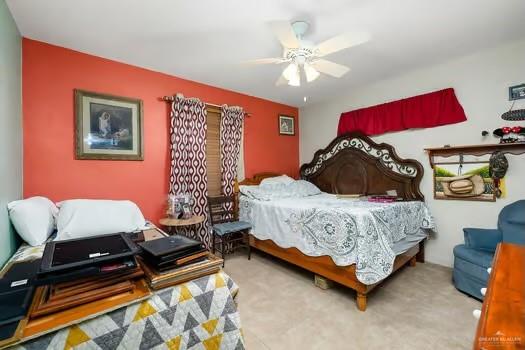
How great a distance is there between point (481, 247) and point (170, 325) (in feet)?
9.43

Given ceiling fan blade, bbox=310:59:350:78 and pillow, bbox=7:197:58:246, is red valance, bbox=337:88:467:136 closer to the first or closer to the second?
ceiling fan blade, bbox=310:59:350:78

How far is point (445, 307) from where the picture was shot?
6.73 ft

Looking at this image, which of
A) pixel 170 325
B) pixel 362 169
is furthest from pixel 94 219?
pixel 362 169

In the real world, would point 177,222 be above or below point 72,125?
below

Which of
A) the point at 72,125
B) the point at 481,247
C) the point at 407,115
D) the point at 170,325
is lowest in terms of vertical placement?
the point at 481,247

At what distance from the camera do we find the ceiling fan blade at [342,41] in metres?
1.71

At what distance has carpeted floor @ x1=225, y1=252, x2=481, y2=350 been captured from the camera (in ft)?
5.49

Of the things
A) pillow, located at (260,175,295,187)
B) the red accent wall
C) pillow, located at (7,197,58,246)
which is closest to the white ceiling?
the red accent wall

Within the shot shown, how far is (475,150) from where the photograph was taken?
105 inches

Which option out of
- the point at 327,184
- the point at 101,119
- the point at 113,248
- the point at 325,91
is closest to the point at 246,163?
the point at 327,184

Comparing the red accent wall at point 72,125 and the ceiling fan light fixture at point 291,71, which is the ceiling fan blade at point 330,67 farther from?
the red accent wall at point 72,125

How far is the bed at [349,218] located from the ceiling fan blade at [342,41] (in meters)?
1.40

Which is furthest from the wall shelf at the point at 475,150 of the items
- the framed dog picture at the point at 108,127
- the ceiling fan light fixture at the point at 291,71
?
the framed dog picture at the point at 108,127

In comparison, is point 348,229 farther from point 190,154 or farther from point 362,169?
point 190,154
